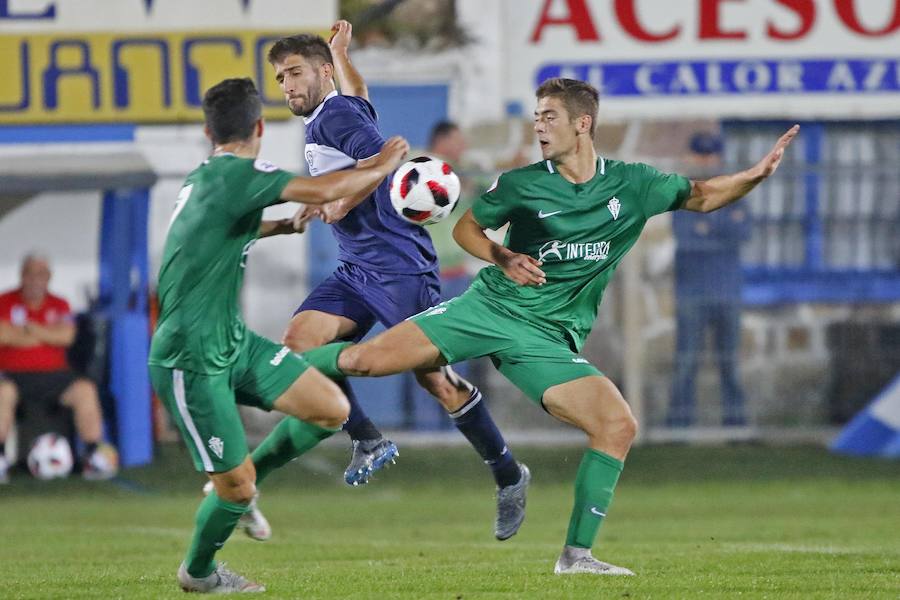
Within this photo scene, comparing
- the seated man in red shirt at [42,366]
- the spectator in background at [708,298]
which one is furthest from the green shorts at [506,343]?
the spectator in background at [708,298]

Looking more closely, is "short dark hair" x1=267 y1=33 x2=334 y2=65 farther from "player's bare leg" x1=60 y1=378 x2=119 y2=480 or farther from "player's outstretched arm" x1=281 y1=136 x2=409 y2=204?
"player's bare leg" x1=60 y1=378 x2=119 y2=480

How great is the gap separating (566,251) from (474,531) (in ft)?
13.6

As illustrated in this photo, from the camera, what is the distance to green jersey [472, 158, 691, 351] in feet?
27.5

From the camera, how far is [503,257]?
820 cm

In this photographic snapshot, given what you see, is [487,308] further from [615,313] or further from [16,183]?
[16,183]

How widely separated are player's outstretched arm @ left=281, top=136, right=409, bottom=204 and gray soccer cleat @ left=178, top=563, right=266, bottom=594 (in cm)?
166

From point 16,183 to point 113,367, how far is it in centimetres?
214

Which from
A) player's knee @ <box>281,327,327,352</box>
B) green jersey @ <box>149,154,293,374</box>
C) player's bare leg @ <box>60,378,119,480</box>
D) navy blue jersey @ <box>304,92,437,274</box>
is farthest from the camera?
player's bare leg @ <box>60,378,119,480</box>

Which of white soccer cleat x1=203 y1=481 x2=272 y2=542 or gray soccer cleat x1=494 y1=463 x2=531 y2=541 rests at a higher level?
white soccer cleat x1=203 y1=481 x2=272 y2=542

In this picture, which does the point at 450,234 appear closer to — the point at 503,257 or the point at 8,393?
the point at 8,393

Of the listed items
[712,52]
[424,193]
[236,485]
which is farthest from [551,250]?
[712,52]

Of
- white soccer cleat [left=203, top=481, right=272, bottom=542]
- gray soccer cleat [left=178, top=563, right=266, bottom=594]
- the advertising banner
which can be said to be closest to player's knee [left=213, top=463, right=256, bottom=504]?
gray soccer cleat [left=178, top=563, right=266, bottom=594]

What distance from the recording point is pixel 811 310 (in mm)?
15812

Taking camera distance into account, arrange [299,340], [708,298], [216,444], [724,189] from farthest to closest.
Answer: [708,298]
[299,340]
[724,189]
[216,444]
